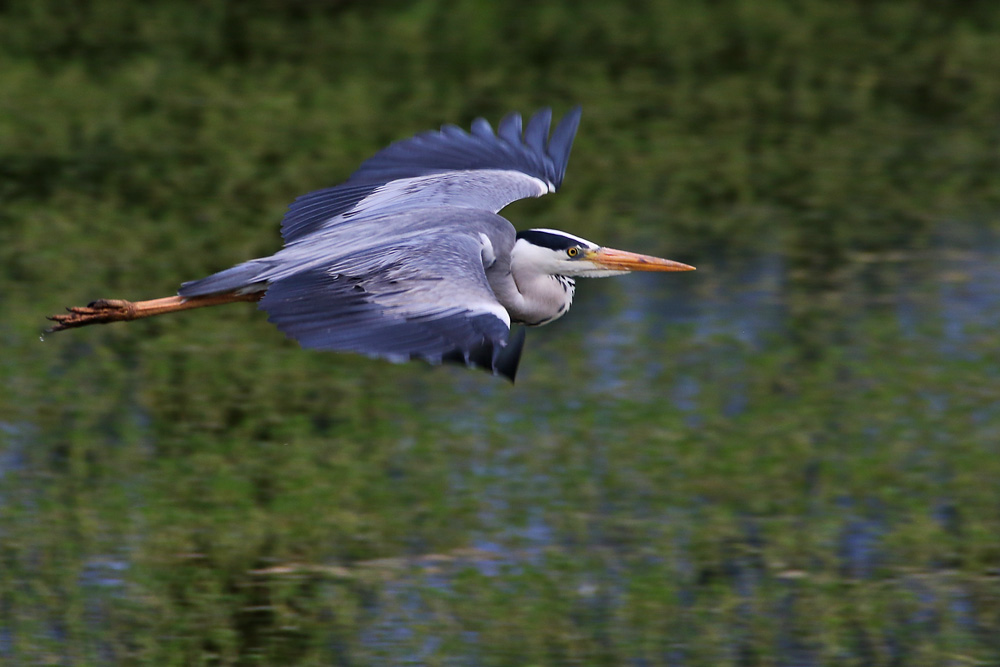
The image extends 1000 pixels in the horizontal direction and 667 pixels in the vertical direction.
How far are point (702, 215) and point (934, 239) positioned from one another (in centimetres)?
143

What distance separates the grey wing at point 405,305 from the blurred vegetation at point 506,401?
1341mm

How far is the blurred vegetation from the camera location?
5457 mm

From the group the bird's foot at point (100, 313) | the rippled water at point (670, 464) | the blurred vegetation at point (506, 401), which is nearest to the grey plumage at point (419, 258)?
the bird's foot at point (100, 313)

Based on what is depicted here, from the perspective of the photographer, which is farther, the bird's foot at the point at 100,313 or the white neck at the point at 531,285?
the white neck at the point at 531,285

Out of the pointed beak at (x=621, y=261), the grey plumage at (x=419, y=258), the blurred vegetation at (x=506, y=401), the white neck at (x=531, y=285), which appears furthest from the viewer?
the pointed beak at (x=621, y=261)

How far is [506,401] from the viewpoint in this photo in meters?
7.18

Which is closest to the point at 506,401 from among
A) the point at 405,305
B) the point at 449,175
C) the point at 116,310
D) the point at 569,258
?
the point at 449,175

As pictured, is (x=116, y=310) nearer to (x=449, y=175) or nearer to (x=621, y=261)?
(x=449, y=175)

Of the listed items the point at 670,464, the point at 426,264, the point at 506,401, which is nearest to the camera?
the point at 426,264

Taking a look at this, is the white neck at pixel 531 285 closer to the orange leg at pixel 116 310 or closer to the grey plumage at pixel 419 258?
the grey plumage at pixel 419 258

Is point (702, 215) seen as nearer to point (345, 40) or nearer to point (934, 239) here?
point (934, 239)

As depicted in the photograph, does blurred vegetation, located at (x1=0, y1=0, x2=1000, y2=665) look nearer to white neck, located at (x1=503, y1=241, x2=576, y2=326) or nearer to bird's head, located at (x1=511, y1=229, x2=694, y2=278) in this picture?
white neck, located at (x1=503, y1=241, x2=576, y2=326)

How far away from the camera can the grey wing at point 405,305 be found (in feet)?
13.4

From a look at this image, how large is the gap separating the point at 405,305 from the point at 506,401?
2.84 metres
